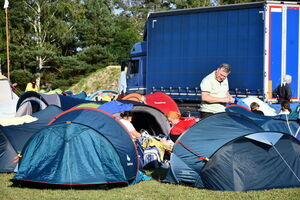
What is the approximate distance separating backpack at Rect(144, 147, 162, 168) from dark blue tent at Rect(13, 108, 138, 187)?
4.45 feet

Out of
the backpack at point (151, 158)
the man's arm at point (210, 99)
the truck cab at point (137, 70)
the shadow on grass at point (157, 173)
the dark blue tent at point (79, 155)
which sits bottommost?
the shadow on grass at point (157, 173)

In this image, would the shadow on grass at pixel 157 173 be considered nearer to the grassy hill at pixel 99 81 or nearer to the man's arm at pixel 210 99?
the man's arm at pixel 210 99

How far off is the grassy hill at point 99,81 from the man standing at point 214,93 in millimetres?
32118

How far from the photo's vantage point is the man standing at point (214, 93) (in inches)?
351

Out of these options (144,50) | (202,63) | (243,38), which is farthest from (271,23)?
(144,50)

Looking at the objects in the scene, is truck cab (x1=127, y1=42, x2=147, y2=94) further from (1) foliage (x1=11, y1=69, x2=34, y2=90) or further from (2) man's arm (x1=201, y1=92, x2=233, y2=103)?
(1) foliage (x1=11, y1=69, x2=34, y2=90)

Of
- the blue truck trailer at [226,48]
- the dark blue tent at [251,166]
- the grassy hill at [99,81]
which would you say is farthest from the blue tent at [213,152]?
the grassy hill at [99,81]

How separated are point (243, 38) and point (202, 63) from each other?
5.88 feet

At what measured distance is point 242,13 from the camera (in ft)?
55.0

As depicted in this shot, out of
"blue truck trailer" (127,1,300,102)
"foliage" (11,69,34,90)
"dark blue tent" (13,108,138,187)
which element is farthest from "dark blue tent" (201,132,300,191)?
"foliage" (11,69,34,90)

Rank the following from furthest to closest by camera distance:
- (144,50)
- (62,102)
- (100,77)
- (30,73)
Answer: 1. (30,73)
2. (100,77)
3. (144,50)
4. (62,102)

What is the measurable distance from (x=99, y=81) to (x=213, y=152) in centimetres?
3494

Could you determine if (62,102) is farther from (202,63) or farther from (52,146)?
(52,146)

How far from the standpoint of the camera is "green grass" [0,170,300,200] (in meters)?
6.99
